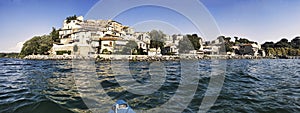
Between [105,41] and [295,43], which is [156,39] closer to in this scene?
[105,41]

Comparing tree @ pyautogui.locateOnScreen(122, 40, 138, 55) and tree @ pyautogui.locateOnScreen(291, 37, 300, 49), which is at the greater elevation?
tree @ pyautogui.locateOnScreen(291, 37, 300, 49)

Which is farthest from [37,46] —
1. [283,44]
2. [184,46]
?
[283,44]

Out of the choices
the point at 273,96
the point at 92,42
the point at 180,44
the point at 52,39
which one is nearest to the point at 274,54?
the point at 180,44

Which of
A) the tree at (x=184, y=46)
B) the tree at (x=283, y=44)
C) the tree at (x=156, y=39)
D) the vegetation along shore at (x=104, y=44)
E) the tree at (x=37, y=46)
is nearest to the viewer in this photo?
the vegetation along shore at (x=104, y=44)

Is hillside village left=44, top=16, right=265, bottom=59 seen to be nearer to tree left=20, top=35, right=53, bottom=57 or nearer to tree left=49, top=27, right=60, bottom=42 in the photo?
tree left=49, top=27, right=60, bottom=42

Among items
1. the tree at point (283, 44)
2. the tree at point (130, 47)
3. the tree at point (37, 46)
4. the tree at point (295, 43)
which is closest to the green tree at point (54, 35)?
the tree at point (37, 46)

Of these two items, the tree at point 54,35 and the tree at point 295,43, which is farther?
the tree at point 295,43

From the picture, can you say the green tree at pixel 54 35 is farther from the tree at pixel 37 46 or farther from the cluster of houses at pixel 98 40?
the tree at pixel 37 46

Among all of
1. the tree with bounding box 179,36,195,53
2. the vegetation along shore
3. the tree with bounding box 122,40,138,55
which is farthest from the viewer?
the tree with bounding box 179,36,195,53

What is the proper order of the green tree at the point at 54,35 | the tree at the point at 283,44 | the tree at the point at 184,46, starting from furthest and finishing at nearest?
1. the tree at the point at 283,44
2. the tree at the point at 184,46
3. the green tree at the point at 54,35

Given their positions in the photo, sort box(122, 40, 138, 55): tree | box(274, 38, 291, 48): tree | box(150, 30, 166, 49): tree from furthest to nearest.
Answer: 1. box(274, 38, 291, 48): tree
2. box(150, 30, 166, 49): tree
3. box(122, 40, 138, 55): tree

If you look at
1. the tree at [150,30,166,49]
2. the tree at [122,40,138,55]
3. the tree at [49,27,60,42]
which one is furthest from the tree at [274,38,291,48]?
the tree at [49,27,60,42]

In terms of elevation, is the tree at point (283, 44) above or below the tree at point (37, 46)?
above

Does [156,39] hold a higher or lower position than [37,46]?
higher
